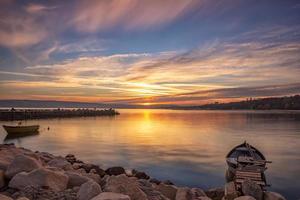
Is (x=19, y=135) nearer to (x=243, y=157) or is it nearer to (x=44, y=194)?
(x=243, y=157)

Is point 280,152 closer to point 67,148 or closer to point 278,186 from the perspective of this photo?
point 278,186

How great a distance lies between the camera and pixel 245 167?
47.5 ft

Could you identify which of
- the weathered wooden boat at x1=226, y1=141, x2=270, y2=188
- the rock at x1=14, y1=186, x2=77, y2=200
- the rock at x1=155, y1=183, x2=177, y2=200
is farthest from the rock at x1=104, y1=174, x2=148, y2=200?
the weathered wooden boat at x1=226, y1=141, x2=270, y2=188

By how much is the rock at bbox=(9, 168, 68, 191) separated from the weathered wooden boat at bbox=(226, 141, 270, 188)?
7695mm

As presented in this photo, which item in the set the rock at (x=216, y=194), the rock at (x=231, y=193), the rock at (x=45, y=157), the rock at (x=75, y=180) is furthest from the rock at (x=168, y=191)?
the rock at (x=45, y=157)

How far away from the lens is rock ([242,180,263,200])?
36.6 ft

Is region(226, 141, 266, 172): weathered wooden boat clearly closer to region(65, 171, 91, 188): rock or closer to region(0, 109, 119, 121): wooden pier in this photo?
region(65, 171, 91, 188): rock

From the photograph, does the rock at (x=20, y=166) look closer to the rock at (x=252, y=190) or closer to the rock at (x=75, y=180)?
the rock at (x=75, y=180)

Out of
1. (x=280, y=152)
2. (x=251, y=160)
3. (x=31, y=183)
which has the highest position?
(x=31, y=183)

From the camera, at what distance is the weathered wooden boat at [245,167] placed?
13305 millimetres

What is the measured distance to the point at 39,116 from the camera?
91500mm

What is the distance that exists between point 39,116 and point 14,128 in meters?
50.4

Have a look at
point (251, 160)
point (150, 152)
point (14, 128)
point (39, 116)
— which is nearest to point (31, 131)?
point (14, 128)

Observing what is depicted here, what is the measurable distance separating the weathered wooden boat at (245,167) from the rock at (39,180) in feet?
25.2
